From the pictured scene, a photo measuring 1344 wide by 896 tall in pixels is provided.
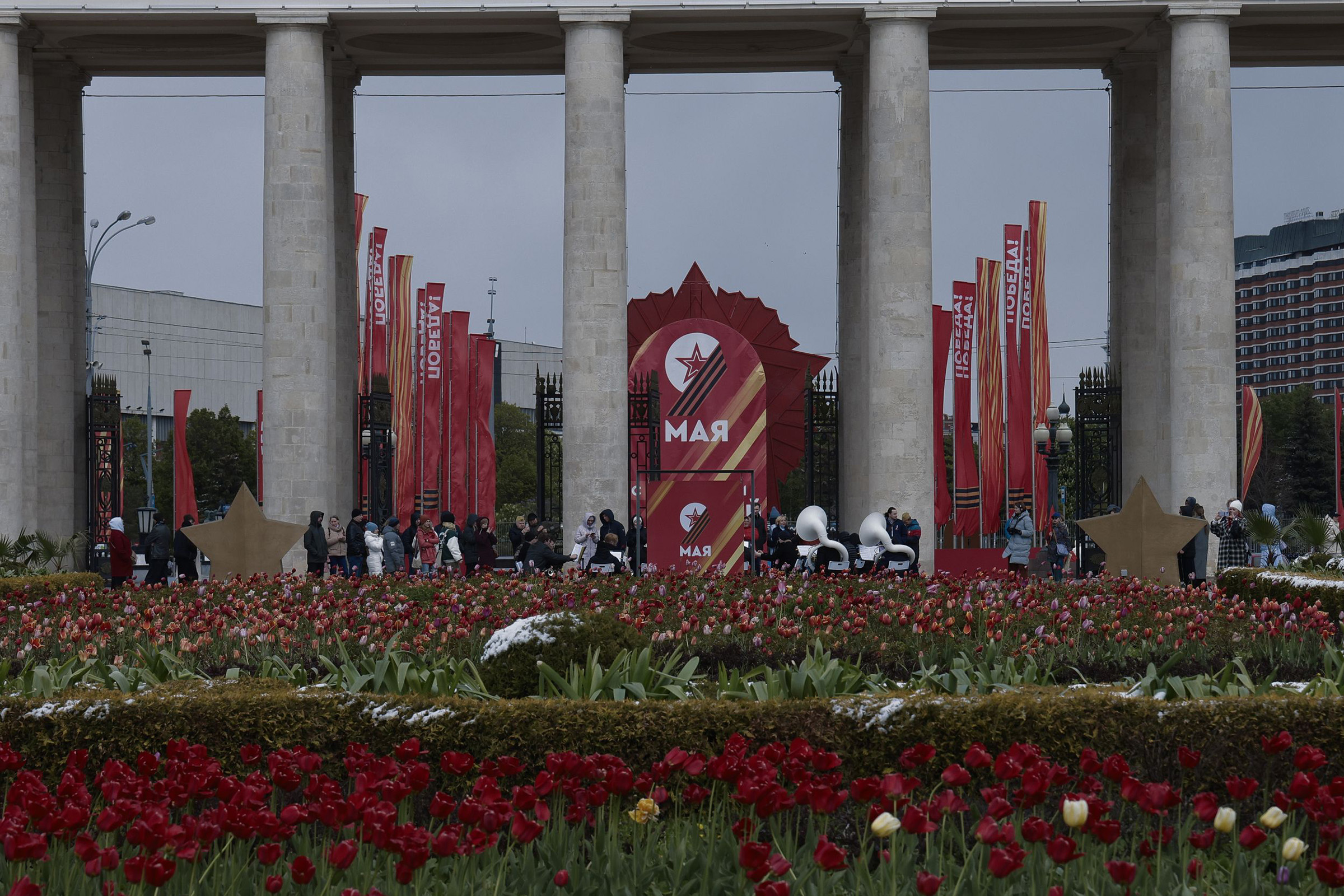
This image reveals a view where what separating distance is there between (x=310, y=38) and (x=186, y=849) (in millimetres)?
29100

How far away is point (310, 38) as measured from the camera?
104 feet

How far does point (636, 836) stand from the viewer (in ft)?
19.3

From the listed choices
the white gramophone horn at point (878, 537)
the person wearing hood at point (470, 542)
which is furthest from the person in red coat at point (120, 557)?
the white gramophone horn at point (878, 537)

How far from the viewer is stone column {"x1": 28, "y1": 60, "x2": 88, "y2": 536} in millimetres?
34875

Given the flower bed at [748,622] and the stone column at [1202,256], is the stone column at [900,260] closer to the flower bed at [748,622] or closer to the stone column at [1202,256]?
the stone column at [1202,256]

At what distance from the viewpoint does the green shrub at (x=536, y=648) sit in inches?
374

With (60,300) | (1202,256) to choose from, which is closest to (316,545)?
(60,300)

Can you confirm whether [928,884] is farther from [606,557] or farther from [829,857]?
[606,557]

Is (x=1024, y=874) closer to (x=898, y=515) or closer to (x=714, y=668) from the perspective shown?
(x=714, y=668)

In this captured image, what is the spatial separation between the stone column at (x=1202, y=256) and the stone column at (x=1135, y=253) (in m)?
2.79

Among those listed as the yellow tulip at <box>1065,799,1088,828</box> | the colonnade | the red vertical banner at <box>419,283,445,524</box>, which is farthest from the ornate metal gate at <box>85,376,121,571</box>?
the yellow tulip at <box>1065,799,1088,828</box>

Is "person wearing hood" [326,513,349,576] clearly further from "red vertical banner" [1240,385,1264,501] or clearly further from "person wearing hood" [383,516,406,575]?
"red vertical banner" [1240,385,1264,501]

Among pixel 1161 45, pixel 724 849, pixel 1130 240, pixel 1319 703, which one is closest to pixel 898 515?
pixel 1130 240

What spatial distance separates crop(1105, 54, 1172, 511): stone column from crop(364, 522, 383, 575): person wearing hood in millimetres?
17123
